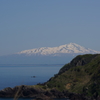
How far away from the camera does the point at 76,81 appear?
119 m

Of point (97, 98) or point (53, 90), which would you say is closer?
point (97, 98)

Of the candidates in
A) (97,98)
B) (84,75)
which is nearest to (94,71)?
(84,75)

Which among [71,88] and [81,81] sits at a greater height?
[81,81]

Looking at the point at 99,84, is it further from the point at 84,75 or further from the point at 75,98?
the point at 84,75

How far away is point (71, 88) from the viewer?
113562 mm

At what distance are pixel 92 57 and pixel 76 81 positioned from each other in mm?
28077

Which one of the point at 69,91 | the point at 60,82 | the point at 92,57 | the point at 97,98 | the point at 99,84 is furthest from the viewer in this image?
the point at 92,57

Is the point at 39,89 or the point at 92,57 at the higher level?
the point at 92,57

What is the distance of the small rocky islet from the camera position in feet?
334

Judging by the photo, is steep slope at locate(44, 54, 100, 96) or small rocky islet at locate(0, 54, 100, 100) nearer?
small rocky islet at locate(0, 54, 100, 100)

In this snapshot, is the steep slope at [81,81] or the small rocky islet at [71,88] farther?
the steep slope at [81,81]

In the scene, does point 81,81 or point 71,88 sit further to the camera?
point 81,81

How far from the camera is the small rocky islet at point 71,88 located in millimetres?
101950

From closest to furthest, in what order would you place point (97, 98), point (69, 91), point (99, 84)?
1. point (97, 98)
2. point (99, 84)
3. point (69, 91)
